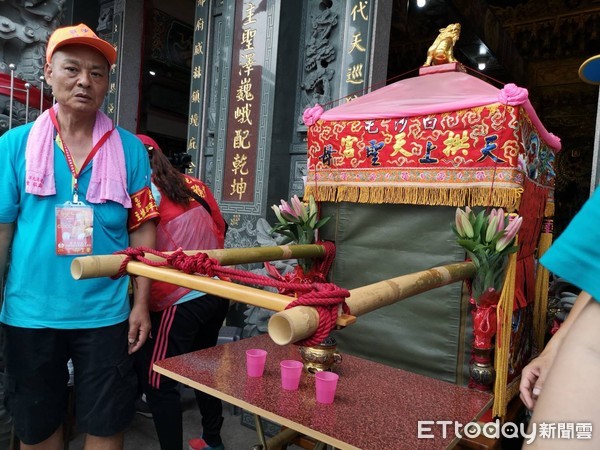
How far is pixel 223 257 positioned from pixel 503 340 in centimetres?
118

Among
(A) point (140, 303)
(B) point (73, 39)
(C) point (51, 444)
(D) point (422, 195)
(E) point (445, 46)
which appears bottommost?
(C) point (51, 444)

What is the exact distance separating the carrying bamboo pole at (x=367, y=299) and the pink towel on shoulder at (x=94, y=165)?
3.40 feet

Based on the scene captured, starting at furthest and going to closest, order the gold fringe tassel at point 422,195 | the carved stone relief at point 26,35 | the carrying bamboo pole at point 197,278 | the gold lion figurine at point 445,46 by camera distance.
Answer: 1. the carved stone relief at point 26,35
2. the gold lion figurine at point 445,46
3. the gold fringe tassel at point 422,195
4. the carrying bamboo pole at point 197,278

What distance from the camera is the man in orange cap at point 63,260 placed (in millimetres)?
A: 1536

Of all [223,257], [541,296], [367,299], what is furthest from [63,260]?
[541,296]

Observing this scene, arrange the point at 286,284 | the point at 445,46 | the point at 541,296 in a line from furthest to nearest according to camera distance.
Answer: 1. the point at 541,296
2. the point at 445,46
3. the point at 286,284

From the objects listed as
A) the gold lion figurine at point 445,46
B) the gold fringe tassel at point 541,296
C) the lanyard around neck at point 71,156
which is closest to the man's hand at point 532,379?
the gold fringe tassel at point 541,296

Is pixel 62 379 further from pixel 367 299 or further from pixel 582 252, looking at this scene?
pixel 582 252

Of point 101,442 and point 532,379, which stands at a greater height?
point 532,379

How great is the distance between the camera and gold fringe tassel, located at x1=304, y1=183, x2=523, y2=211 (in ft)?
6.01

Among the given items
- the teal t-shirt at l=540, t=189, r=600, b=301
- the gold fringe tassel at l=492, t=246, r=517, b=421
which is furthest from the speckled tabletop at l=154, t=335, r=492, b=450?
the teal t-shirt at l=540, t=189, r=600, b=301

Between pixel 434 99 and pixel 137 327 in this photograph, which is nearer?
pixel 137 327

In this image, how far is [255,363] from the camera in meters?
1.58

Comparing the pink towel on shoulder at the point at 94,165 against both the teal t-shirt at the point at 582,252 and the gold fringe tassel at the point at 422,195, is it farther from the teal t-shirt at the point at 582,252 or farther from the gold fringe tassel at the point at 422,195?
the teal t-shirt at the point at 582,252
